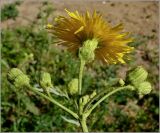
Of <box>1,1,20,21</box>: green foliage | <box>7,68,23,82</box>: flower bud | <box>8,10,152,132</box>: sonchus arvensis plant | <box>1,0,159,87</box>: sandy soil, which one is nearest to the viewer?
<box>8,10,152,132</box>: sonchus arvensis plant

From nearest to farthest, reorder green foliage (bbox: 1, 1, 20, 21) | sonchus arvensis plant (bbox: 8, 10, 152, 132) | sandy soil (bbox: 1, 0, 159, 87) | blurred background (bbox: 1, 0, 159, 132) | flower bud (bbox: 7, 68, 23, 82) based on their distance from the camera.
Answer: sonchus arvensis plant (bbox: 8, 10, 152, 132)
flower bud (bbox: 7, 68, 23, 82)
blurred background (bbox: 1, 0, 159, 132)
sandy soil (bbox: 1, 0, 159, 87)
green foliage (bbox: 1, 1, 20, 21)

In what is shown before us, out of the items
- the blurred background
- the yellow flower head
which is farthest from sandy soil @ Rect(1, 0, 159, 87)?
the yellow flower head

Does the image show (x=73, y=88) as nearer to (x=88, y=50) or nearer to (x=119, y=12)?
(x=88, y=50)

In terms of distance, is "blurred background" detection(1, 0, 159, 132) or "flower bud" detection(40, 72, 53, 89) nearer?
"flower bud" detection(40, 72, 53, 89)

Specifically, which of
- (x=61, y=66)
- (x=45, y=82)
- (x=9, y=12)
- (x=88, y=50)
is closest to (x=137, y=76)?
(x=88, y=50)

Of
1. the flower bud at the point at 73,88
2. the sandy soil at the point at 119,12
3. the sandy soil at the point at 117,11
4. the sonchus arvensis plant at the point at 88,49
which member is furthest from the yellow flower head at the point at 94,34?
the sandy soil at the point at 117,11

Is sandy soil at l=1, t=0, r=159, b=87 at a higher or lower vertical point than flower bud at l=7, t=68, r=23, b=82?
higher

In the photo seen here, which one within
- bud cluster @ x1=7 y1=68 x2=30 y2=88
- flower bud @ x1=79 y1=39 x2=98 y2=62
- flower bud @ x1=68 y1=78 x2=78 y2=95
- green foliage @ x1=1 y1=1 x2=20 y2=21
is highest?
green foliage @ x1=1 y1=1 x2=20 y2=21

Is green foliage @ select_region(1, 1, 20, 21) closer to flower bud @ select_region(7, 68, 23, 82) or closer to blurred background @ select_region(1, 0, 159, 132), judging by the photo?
blurred background @ select_region(1, 0, 159, 132)
